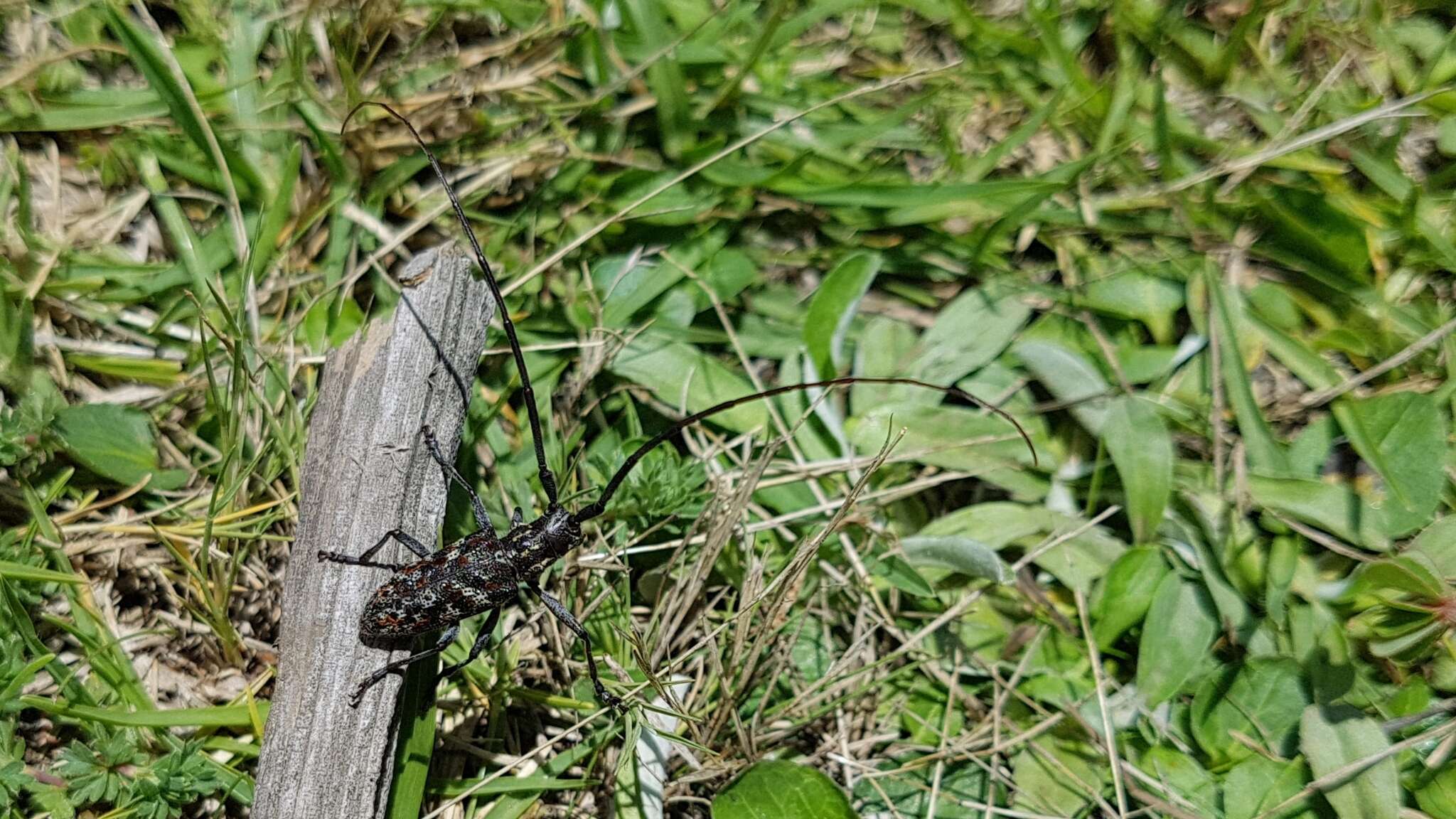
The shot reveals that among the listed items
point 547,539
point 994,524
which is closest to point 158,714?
point 547,539

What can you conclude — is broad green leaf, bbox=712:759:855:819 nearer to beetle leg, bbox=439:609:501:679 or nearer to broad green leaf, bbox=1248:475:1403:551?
beetle leg, bbox=439:609:501:679

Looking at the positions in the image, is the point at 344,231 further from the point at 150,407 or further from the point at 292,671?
the point at 292,671

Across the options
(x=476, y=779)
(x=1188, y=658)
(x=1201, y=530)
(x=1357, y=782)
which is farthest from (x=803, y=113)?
(x=1357, y=782)

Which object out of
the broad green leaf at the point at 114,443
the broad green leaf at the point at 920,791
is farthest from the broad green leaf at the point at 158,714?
the broad green leaf at the point at 920,791

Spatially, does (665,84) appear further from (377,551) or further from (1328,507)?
(1328,507)

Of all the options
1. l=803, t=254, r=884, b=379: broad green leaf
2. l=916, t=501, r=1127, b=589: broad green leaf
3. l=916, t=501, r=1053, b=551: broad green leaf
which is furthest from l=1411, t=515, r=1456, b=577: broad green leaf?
l=803, t=254, r=884, b=379: broad green leaf

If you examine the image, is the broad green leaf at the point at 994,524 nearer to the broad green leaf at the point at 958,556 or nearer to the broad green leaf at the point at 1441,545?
the broad green leaf at the point at 958,556
